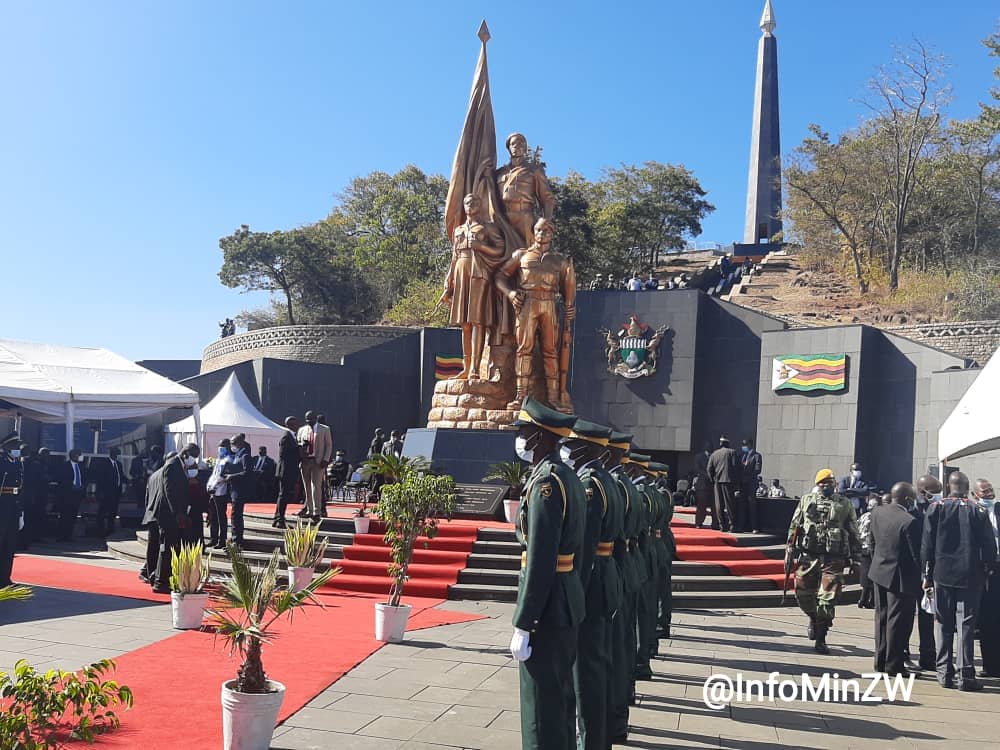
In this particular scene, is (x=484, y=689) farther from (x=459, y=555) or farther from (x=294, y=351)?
(x=294, y=351)

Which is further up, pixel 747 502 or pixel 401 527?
pixel 401 527

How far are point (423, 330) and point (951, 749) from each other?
23322 mm

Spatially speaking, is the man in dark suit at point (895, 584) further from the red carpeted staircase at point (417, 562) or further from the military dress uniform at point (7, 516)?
the military dress uniform at point (7, 516)

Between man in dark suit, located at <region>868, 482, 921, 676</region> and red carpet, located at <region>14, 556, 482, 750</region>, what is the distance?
3665mm

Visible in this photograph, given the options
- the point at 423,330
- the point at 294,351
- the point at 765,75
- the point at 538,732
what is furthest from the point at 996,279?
the point at 765,75

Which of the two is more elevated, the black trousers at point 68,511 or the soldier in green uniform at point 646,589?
the soldier in green uniform at point 646,589

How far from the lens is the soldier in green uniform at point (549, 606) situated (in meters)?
4.04

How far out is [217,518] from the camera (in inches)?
449

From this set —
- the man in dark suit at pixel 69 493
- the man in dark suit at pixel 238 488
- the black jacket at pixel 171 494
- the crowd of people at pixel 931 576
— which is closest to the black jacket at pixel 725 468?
the crowd of people at pixel 931 576

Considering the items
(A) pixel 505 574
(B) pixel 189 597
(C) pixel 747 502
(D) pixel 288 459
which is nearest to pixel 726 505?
(C) pixel 747 502

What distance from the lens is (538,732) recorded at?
13.2 feet

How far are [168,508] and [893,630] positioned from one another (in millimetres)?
6984

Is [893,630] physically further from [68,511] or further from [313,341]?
[313,341]

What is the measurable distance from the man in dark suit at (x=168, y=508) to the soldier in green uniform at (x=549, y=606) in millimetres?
6064
